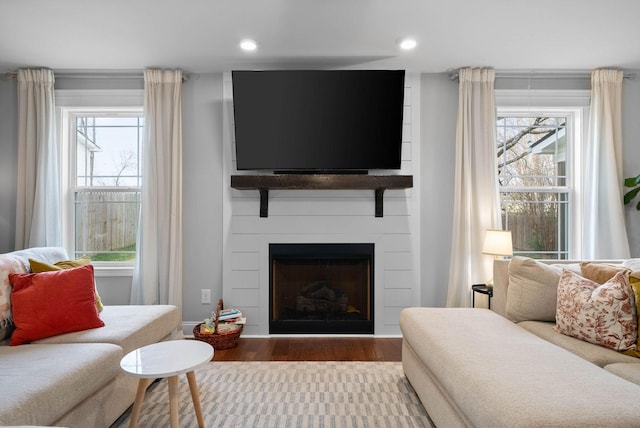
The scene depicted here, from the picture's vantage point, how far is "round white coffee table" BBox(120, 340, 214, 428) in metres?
1.50

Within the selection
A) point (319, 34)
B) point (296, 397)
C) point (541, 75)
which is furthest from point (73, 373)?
point (541, 75)

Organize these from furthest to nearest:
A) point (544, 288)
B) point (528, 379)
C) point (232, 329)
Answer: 1. point (232, 329)
2. point (544, 288)
3. point (528, 379)

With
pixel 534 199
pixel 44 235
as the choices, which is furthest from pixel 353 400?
pixel 44 235

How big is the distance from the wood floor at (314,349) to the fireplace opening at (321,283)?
207mm

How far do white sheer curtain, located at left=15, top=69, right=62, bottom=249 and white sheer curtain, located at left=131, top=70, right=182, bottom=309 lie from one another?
0.83 m

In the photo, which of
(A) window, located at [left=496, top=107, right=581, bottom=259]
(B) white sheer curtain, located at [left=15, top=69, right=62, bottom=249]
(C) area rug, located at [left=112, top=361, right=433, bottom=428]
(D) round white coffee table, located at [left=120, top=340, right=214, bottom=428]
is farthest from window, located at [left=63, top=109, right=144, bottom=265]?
(A) window, located at [left=496, top=107, right=581, bottom=259]

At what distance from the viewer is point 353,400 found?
2.11 meters

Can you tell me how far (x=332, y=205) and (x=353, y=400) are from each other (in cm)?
171

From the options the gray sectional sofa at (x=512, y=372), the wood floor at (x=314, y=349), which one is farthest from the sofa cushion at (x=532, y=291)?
the wood floor at (x=314, y=349)

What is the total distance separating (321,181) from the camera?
10.2ft

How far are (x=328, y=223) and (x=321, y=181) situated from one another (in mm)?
462

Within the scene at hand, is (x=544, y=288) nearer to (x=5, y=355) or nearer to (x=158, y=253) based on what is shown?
(x=5, y=355)

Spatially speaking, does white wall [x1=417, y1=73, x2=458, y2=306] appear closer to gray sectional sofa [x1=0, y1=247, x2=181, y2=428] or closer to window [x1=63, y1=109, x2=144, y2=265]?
gray sectional sofa [x1=0, y1=247, x2=181, y2=428]

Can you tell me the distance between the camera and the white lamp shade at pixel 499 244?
2.99 meters
